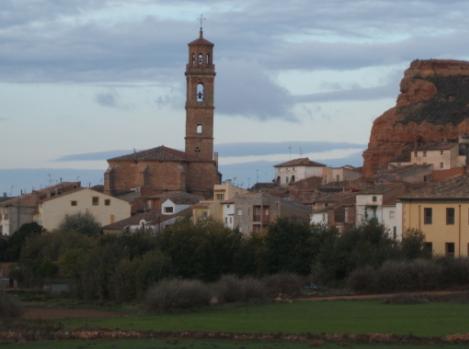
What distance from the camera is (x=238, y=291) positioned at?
67.5 meters

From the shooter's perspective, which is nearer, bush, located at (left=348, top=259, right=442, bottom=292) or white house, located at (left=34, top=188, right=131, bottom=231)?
bush, located at (left=348, top=259, right=442, bottom=292)

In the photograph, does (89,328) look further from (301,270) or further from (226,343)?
(301,270)

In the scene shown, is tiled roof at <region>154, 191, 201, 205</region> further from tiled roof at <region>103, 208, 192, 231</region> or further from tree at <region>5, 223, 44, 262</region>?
tree at <region>5, 223, 44, 262</region>

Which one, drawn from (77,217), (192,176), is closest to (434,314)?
(77,217)

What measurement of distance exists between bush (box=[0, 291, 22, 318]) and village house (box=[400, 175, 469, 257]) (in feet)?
81.3

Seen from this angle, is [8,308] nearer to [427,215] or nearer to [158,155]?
[427,215]

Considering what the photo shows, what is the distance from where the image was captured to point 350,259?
246ft

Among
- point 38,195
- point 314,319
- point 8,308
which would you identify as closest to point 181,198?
point 38,195

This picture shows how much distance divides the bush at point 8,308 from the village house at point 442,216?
24.8m

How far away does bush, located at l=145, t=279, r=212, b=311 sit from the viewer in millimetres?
63562

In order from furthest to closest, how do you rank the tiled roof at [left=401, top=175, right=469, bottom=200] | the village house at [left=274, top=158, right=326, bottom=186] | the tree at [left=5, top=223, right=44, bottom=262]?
the village house at [left=274, top=158, right=326, bottom=186] → the tree at [left=5, top=223, right=44, bottom=262] → the tiled roof at [left=401, top=175, right=469, bottom=200]

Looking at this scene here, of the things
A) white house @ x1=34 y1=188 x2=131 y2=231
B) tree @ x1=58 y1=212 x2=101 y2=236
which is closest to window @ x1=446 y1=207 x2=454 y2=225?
tree @ x1=58 y1=212 x2=101 y2=236

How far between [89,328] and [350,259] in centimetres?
2481

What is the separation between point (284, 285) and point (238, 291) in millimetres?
5291
